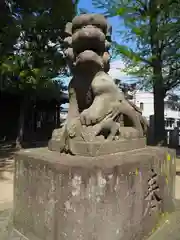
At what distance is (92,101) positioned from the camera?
2232 mm

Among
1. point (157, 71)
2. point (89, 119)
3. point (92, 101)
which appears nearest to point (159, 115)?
point (157, 71)

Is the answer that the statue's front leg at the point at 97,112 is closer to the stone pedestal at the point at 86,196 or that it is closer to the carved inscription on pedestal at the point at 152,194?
the stone pedestal at the point at 86,196

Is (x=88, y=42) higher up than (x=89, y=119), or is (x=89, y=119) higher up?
(x=88, y=42)

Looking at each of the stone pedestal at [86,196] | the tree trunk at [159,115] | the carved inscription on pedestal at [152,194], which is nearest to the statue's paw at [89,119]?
the stone pedestal at [86,196]

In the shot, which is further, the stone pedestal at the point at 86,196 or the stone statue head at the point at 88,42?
the stone statue head at the point at 88,42

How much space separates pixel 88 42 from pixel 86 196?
1272mm

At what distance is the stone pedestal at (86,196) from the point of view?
162 cm

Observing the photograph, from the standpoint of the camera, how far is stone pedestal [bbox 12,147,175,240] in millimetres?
1615

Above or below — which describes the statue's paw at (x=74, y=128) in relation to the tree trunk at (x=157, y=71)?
below

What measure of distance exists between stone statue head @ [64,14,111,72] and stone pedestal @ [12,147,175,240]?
836mm

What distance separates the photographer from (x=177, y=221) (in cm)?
229

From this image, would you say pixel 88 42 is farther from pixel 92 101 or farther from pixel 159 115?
pixel 159 115

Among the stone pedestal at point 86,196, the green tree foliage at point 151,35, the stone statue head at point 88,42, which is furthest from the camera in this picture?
the green tree foliage at point 151,35

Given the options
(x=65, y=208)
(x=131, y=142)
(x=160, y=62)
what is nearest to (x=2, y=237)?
(x=65, y=208)
